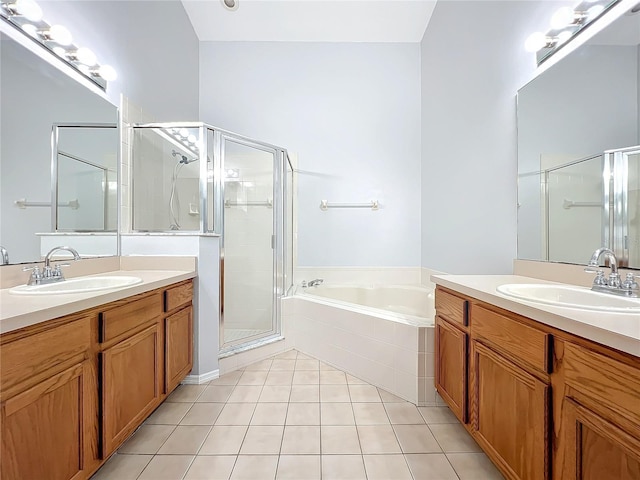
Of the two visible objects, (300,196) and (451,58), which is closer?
(451,58)

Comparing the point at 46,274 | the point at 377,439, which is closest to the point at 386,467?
the point at 377,439

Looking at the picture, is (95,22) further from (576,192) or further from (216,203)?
(576,192)

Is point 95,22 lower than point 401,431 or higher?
higher

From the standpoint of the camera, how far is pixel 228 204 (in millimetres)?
2496

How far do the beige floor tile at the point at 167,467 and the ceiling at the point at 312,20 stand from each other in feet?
11.6

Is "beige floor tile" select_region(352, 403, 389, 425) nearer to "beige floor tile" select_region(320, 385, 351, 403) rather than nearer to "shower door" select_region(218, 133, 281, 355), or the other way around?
"beige floor tile" select_region(320, 385, 351, 403)

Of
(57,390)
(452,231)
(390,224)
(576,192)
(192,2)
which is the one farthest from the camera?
(390,224)

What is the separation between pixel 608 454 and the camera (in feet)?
2.36

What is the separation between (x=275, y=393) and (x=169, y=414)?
61 cm

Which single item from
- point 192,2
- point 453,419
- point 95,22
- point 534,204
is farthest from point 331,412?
A: point 192,2

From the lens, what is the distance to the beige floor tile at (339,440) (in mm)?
1440

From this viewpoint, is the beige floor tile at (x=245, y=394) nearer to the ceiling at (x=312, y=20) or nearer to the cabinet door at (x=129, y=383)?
the cabinet door at (x=129, y=383)

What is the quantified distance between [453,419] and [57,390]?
5.92ft

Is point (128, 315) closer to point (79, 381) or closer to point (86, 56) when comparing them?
point (79, 381)
